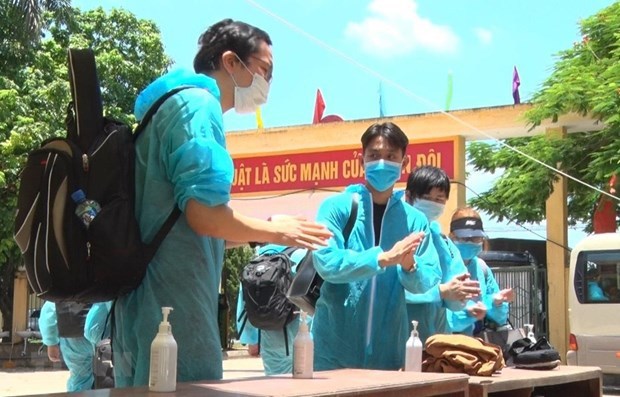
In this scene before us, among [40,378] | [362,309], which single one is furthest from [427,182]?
[40,378]

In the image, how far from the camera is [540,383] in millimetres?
3426

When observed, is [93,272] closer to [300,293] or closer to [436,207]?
[300,293]

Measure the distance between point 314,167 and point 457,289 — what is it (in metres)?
14.1

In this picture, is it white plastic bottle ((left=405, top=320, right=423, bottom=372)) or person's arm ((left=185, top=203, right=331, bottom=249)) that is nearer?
person's arm ((left=185, top=203, right=331, bottom=249))

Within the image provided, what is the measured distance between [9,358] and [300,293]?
1646 centimetres

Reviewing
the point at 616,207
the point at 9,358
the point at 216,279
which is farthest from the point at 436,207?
the point at 9,358

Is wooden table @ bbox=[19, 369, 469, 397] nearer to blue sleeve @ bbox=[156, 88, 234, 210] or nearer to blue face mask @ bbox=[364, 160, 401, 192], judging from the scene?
blue sleeve @ bbox=[156, 88, 234, 210]

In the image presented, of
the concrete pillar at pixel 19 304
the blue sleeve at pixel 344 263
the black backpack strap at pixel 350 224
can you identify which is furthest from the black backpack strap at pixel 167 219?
the concrete pillar at pixel 19 304

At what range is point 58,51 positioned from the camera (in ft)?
63.6

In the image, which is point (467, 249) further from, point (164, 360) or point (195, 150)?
point (164, 360)

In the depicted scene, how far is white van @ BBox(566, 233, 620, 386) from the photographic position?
13852 mm

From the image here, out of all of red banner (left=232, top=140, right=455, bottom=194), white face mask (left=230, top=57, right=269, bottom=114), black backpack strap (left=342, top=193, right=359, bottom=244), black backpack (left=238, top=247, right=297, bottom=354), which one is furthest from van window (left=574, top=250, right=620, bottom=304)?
white face mask (left=230, top=57, right=269, bottom=114)

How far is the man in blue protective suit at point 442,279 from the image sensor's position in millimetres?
3742

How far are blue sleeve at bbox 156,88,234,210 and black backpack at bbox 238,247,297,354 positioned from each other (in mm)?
2690
